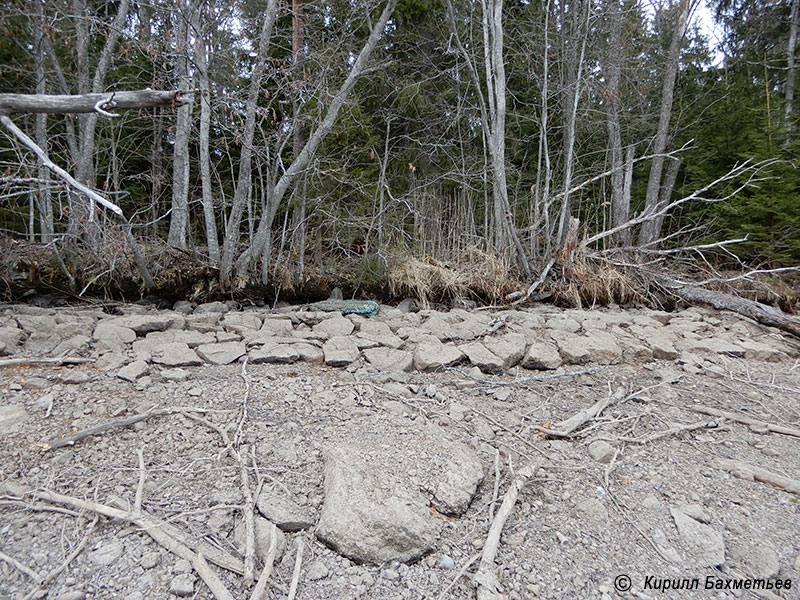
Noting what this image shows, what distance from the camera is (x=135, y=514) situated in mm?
1310

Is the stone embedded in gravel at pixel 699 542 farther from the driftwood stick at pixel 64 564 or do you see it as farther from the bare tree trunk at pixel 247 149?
the bare tree trunk at pixel 247 149

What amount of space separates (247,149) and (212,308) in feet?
5.11

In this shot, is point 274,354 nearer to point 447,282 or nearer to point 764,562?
point 764,562

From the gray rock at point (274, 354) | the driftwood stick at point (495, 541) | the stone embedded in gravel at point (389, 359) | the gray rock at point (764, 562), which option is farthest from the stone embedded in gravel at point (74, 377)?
the gray rock at point (764, 562)

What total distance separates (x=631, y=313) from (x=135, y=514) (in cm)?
453

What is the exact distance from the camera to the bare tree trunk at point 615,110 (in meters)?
5.61

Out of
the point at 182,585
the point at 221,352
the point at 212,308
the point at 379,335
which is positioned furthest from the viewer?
the point at 212,308

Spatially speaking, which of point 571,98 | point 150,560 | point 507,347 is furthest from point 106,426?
point 571,98

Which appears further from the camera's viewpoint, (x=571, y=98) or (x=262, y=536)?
(x=571, y=98)

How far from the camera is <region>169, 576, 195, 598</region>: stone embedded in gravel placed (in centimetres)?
110

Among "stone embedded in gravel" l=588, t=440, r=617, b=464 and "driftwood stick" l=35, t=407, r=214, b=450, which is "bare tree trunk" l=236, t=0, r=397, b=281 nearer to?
"driftwood stick" l=35, t=407, r=214, b=450

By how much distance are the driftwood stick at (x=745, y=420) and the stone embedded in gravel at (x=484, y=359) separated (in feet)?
3.61

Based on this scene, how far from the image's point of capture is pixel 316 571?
121 cm

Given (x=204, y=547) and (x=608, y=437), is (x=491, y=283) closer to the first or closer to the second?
(x=608, y=437)
